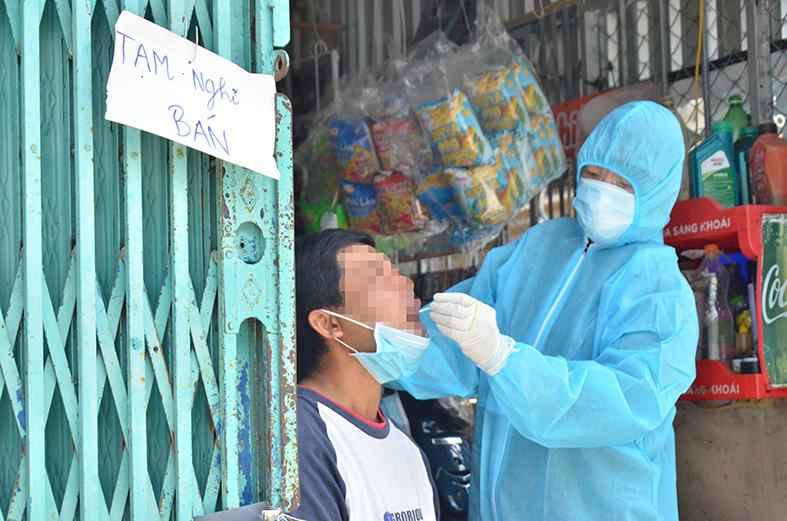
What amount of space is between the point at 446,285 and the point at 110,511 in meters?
2.36

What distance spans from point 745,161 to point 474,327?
1.55 meters

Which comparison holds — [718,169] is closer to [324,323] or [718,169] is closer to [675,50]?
[675,50]

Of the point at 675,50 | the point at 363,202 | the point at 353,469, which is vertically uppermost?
the point at 675,50

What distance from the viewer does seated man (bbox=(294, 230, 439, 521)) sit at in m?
2.04

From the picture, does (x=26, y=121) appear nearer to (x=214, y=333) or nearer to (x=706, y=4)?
(x=214, y=333)

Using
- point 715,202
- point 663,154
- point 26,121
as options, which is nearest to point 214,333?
point 26,121

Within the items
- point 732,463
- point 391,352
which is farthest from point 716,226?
point 391,352

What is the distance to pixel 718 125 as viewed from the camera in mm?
3047

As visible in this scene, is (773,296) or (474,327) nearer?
(474,327)

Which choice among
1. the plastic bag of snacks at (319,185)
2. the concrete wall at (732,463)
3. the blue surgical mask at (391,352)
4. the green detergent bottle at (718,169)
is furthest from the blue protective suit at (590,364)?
the plastic bag of snacks at (319,185)

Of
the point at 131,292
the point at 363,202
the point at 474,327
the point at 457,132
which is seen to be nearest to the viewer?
the point at 131,292

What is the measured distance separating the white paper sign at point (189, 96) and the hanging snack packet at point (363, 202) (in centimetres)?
179

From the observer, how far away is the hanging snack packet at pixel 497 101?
9.86 ft

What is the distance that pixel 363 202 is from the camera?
10.7 feet
